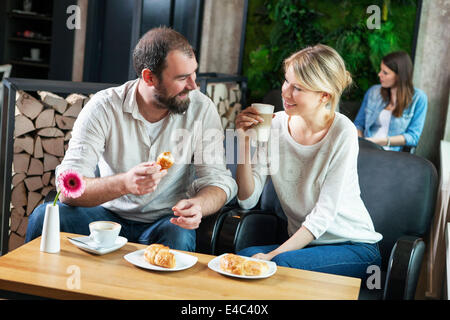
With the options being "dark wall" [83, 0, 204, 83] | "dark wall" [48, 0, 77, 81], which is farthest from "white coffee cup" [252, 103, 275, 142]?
"dark wall" [48, 0, 77, 81]

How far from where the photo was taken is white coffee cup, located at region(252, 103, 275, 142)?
2.08 m

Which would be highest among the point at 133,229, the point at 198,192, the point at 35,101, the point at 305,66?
the point at 305,66

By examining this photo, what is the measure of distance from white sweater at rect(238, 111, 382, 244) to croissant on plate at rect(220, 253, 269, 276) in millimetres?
539

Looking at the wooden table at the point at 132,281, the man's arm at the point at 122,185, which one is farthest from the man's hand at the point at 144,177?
the wooden table at the point at 132,281

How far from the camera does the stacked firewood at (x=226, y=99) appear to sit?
473 cm

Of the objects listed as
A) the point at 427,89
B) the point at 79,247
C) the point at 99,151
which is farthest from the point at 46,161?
the point at 427,89

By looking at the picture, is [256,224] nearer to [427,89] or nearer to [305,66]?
[305,66]

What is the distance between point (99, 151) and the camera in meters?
2.29

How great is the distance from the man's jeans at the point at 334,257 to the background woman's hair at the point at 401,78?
2256mm

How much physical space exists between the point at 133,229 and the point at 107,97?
539 millimetres

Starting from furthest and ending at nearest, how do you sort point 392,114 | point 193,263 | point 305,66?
point 392,114, point 305,66, point 193,263

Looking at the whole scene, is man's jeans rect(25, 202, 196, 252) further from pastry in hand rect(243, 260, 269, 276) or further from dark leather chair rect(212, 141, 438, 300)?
pastry in hand rect(243, 260, 269, 276)

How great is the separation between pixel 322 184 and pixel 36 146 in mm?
1521

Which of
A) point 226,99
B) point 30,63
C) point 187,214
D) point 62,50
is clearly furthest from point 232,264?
point 30,63
